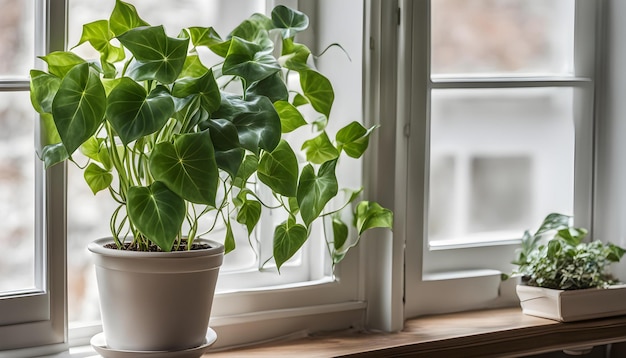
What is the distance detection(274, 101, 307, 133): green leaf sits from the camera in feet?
5.40

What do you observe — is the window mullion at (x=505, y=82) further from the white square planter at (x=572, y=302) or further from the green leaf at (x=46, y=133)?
the green leaf at (x=46, y=133)

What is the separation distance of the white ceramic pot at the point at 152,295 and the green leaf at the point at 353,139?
0.37m

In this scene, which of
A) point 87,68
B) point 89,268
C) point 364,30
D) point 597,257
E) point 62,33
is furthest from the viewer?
point 597,257

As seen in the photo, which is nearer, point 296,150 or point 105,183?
point 105,183

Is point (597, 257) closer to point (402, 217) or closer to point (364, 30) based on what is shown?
point (402, 217)

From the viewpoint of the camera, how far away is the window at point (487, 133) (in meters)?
1.97

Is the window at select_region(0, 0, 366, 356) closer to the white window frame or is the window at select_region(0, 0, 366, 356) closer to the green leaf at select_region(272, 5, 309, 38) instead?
the white window frame

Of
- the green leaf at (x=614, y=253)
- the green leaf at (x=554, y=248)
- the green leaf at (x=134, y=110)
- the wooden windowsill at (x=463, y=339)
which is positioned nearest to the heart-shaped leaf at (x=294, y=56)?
the green leaf at (x=134, y=110)

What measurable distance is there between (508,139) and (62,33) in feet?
3.40

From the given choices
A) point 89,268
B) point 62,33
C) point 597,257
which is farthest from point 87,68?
point 597,257

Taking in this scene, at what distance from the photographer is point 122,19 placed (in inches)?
58.1

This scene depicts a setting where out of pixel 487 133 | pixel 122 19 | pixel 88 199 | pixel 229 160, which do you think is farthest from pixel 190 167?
pixel 487 133

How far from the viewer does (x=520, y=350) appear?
6.30 feet

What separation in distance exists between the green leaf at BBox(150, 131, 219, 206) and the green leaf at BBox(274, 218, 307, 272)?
1.11 ft
